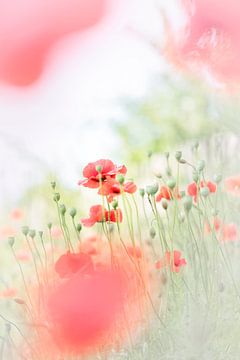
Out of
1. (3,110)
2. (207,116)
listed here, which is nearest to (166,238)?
(207,116)

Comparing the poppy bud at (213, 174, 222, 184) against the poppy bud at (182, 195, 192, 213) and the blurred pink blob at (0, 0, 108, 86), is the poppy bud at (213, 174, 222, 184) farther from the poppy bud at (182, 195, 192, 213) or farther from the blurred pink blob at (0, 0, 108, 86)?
the blurred pink blob at (0, 0, 108, 86)

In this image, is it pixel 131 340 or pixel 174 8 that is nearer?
pixel 131 340

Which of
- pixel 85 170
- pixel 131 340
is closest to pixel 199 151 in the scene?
pixel 85 170

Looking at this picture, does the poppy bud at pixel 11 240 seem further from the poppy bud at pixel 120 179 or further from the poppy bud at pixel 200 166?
the poppy bud at pixel 200 166

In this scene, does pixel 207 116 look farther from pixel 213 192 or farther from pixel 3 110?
pixel 3 110

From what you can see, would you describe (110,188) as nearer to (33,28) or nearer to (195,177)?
(195,177)

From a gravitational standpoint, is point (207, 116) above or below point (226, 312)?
above

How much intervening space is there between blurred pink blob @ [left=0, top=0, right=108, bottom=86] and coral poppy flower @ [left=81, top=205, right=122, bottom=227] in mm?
227

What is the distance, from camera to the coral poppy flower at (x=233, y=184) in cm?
105

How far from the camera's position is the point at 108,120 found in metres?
1.10

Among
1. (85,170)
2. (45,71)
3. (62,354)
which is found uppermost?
(45,71)

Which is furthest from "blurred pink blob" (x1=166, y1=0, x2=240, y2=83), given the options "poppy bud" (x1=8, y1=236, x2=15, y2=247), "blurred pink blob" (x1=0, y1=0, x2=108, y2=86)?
"poppy bud" (x1=8, y1=236, x2=15, y2=247)

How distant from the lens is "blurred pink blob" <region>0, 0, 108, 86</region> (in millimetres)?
1111

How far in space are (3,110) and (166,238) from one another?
0.29 metres
